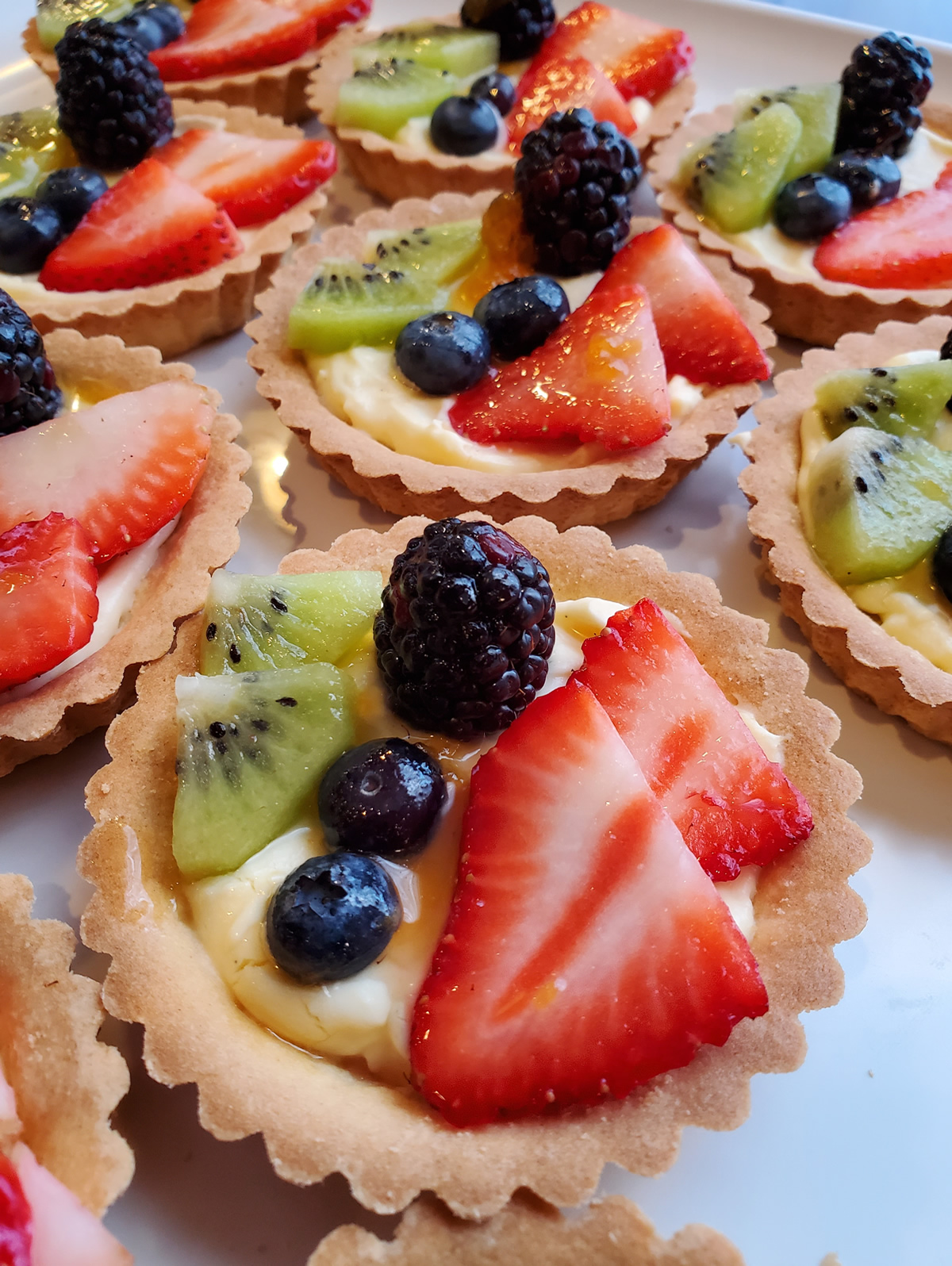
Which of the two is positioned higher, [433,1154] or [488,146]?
[488,146]

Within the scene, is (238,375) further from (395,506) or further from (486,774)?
(486,774)

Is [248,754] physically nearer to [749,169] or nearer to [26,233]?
[26,233]

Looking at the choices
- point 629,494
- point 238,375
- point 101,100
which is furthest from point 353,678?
point 101,100

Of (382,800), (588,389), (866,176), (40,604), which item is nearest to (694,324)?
(588,389)

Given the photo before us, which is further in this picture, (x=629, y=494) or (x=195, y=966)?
(x=629, y=494)

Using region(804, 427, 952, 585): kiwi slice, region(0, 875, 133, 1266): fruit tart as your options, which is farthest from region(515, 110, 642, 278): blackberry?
region(0, 875, 133, 1266): fruit tart

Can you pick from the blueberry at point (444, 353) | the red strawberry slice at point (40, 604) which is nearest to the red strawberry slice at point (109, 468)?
the red strawberry slice at point (40, 604)

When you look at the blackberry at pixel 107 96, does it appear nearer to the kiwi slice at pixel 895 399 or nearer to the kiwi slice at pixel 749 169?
the kiwi slice at pixel 749 169
